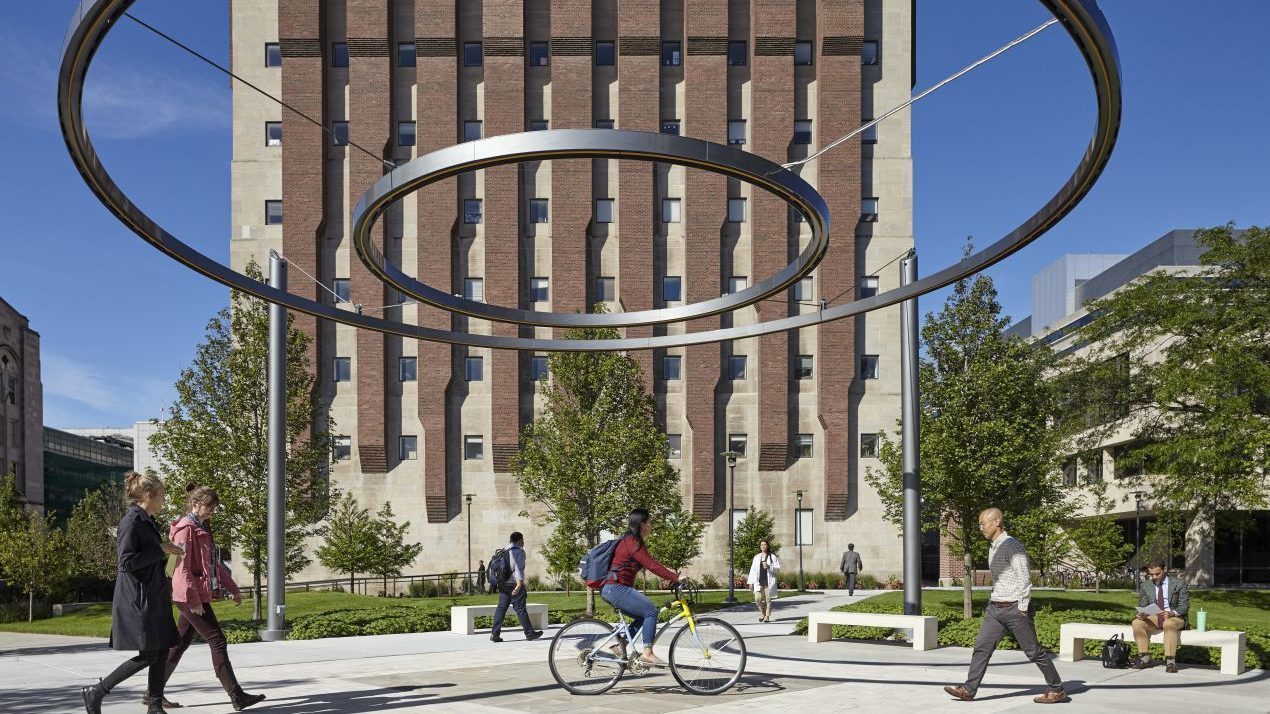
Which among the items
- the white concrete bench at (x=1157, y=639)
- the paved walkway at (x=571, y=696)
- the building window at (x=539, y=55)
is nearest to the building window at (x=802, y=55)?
the building window at (x=539, y=55)

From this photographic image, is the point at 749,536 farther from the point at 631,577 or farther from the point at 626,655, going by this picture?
the point at 631,577

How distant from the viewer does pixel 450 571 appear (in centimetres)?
5112

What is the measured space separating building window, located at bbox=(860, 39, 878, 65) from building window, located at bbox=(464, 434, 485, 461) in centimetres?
2659

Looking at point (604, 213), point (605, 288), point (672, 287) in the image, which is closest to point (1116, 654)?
point (672, 287)

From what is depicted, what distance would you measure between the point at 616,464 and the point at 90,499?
39472 mm

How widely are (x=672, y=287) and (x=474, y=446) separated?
12440 millimetres

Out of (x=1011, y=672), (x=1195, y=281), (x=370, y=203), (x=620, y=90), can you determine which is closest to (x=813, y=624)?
(x=1011, y=672)

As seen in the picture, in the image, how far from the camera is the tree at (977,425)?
24359 mm

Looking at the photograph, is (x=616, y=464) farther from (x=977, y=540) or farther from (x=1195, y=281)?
(x=1195, y=281)

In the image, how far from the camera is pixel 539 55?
173ft

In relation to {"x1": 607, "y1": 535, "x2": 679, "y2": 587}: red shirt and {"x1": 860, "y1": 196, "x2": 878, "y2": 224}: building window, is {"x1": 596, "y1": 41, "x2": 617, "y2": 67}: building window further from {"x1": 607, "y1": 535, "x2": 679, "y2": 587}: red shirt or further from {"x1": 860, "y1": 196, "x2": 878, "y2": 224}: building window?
{"x1": 607, "y1": 535, "x2": 679, "y2": 587}: red shirt

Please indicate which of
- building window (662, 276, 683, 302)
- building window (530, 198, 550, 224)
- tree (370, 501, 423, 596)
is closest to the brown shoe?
tree (370, 501, 423, 596)

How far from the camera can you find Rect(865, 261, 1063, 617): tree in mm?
24359

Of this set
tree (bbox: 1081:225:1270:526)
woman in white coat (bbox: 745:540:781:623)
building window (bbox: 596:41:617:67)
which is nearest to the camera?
woman in white coat (bbox: 745:540:781:623)
